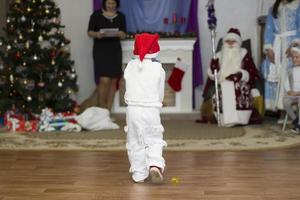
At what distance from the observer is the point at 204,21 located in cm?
757

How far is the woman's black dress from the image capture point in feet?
22.8

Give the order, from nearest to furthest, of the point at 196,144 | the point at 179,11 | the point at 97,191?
1. the point at 97,191
2. the point at 196,144
3. the point at 179,11

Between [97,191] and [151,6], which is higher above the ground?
[151,6]

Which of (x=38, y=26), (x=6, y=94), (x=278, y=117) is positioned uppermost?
(x=38, y=26)

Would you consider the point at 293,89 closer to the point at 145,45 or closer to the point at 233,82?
the point at 233,82

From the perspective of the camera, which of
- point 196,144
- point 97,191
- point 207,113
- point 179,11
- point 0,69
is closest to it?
point 97,191

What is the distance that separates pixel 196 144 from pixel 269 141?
0.72 meters

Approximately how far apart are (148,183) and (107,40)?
344cm

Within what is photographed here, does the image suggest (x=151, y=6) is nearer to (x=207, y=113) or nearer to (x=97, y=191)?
(x=207, y=113)

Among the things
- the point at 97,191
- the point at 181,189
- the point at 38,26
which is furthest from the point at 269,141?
the point at 38,26

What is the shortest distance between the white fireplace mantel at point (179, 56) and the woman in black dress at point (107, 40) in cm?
29

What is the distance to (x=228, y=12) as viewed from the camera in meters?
7.58

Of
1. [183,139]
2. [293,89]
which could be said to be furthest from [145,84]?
[293,89]

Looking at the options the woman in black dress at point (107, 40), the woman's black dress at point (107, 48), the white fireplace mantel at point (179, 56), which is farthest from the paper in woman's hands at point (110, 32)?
the white fireplace mantel at point (179, 56)
